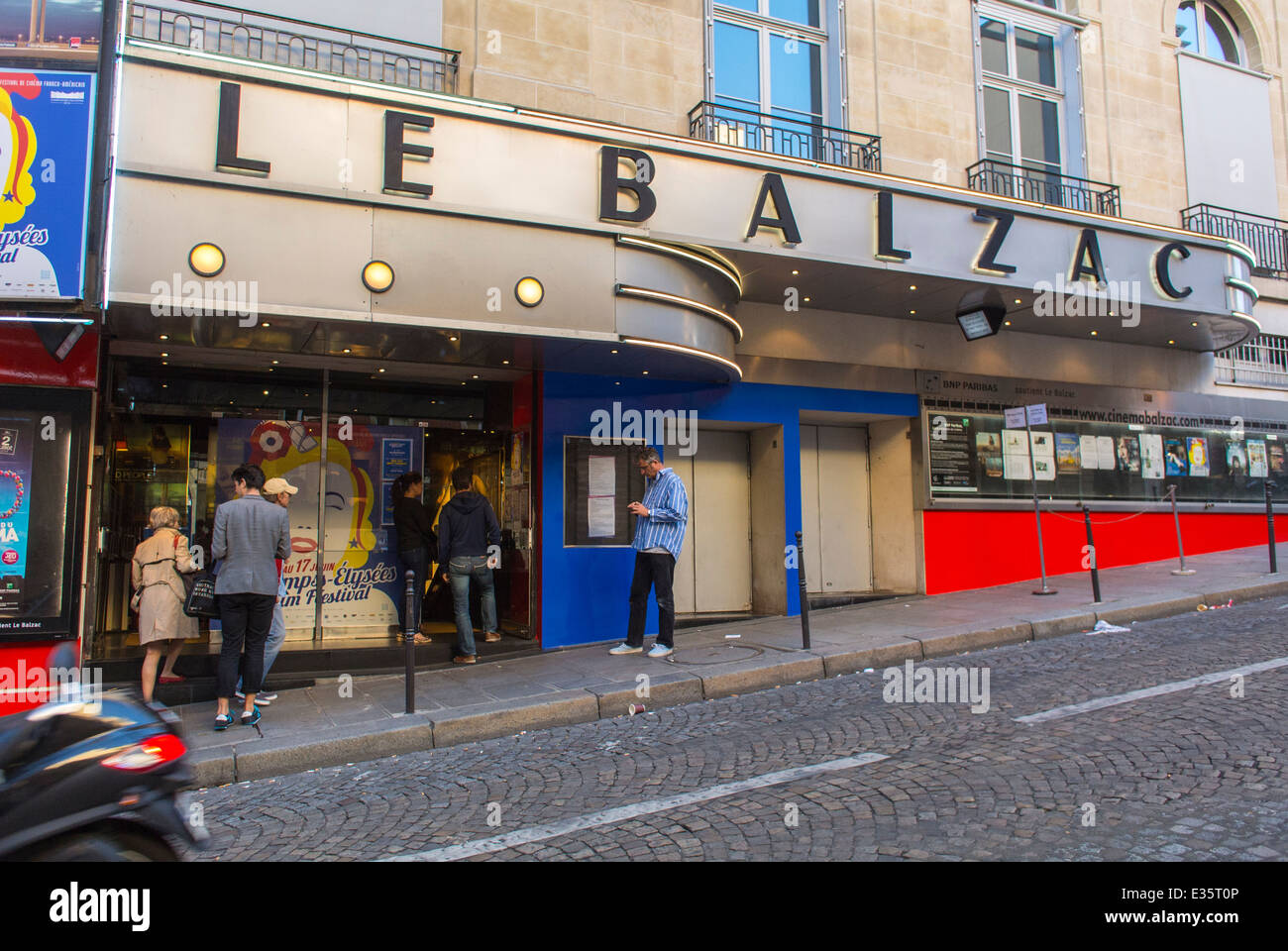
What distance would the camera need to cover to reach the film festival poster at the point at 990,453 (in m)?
12.5

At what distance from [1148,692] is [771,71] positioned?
9048 millimetres

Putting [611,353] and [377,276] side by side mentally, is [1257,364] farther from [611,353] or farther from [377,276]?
[377,276]

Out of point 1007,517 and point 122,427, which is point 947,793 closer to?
point 122,427

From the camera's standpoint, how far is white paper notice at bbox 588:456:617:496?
9867mm

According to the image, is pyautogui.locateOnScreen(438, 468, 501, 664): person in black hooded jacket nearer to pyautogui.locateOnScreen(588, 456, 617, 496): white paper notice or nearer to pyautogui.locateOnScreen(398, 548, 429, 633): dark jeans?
pyautogui.locateOnScreen(398, 548, 429, 633): dark jeans

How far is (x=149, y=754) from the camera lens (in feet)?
9.57

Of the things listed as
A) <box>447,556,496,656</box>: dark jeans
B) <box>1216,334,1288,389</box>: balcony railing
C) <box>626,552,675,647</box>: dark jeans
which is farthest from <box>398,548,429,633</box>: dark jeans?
<box>1216,334,1288,389</box>: balcony railing

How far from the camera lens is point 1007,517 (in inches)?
497

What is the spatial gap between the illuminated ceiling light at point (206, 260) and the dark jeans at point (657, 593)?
182 inches

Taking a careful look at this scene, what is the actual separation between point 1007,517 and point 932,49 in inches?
274

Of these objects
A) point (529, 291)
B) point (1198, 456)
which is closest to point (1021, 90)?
point (1198, 456)

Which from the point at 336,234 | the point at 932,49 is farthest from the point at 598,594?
the point at 932,49

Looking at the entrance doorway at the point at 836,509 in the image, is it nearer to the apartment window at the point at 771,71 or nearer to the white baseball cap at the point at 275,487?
the apartment window at the point at 771,71
